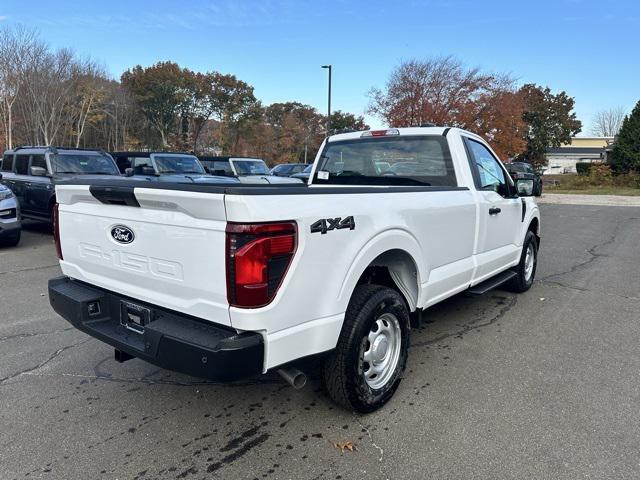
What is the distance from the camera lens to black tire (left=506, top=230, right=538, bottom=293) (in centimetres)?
570

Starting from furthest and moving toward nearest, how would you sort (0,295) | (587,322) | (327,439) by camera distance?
(0,295)
(587,322)
(327,439)

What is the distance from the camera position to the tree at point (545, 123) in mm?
47062

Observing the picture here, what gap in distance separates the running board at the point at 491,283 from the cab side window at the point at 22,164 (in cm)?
1029

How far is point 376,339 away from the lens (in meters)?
3.06

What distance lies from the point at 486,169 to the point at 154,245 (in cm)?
351

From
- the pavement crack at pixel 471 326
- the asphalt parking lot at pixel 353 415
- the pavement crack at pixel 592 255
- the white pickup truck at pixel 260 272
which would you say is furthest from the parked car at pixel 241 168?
the white pickup truck at pixel 260 272

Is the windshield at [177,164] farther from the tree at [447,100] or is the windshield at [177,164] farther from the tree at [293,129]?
the tree at [293,129]

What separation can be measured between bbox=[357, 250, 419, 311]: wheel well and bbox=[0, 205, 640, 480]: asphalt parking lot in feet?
2.29

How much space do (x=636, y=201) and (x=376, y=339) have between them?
85.2ft

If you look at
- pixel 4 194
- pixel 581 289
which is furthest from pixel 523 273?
pixel 4 194

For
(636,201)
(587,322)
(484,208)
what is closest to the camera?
(484,208)

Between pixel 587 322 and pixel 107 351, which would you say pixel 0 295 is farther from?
pixel 587 322

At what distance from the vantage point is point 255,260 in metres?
2.19

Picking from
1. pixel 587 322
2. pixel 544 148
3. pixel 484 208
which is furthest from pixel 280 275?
pixel 544 148
